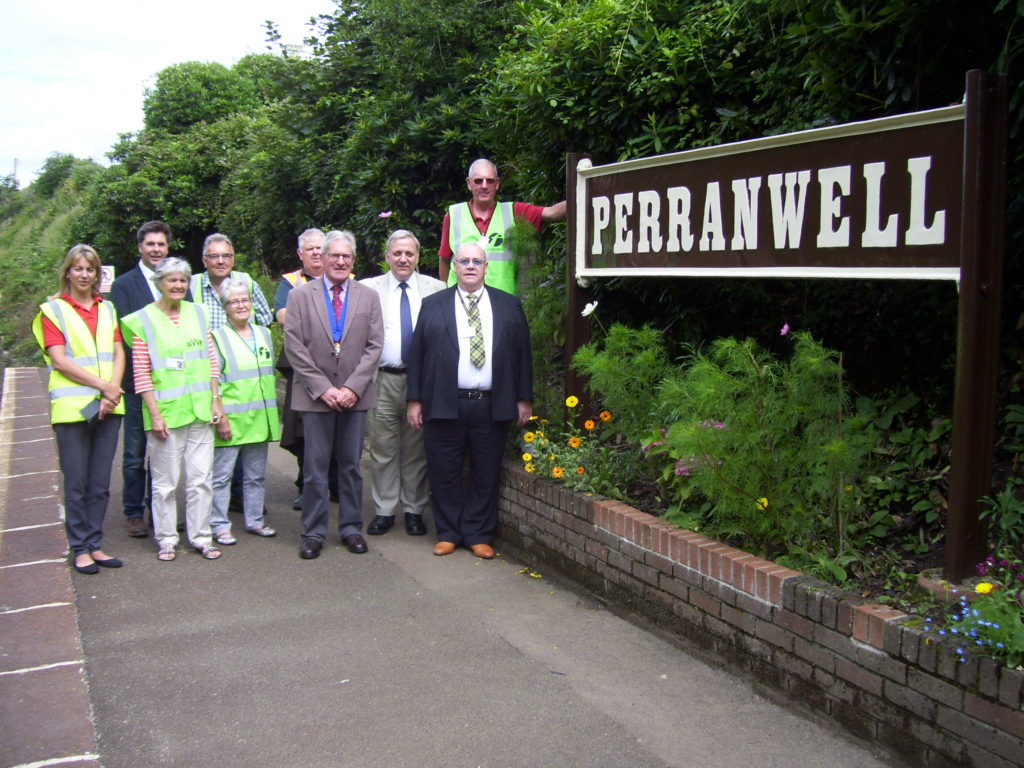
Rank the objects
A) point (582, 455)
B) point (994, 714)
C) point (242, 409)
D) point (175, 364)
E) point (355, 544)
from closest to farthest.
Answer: point (994, 714) → point (582, 455) → point (175, 364) → point (355, 544) → point (242, 409)

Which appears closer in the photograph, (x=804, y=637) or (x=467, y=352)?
(x=804, y=637)

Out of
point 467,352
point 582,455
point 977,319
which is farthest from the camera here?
point 467,352

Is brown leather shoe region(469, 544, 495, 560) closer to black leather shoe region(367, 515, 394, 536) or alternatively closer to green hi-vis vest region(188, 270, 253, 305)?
black leather shoe region(367, 515, 394, 536)

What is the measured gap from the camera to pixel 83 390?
5.75 meters

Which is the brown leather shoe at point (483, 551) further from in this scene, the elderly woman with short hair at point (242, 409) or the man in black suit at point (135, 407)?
→ the man in black suit at point (135, 407)

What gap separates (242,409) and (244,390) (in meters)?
0.13

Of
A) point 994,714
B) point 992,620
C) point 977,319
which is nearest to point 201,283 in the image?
point 977,319

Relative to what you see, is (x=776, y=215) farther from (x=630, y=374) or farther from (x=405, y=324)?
(x=405, y=324)

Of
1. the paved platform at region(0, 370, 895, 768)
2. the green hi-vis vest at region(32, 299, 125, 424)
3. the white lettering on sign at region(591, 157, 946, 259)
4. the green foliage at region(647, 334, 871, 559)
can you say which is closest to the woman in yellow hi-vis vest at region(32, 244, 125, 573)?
the green hi-vis vest at region(32, 299, 125, 424)

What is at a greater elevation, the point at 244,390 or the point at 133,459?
the point at 244,390

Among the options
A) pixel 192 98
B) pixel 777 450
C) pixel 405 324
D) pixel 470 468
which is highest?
pixel 192 98

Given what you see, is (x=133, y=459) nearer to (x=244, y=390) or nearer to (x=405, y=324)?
(x=244, y=390)

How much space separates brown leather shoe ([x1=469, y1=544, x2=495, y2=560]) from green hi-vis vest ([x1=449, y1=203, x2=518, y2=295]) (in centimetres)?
180

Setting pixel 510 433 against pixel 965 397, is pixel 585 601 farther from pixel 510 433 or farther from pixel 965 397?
pixel 965 397
